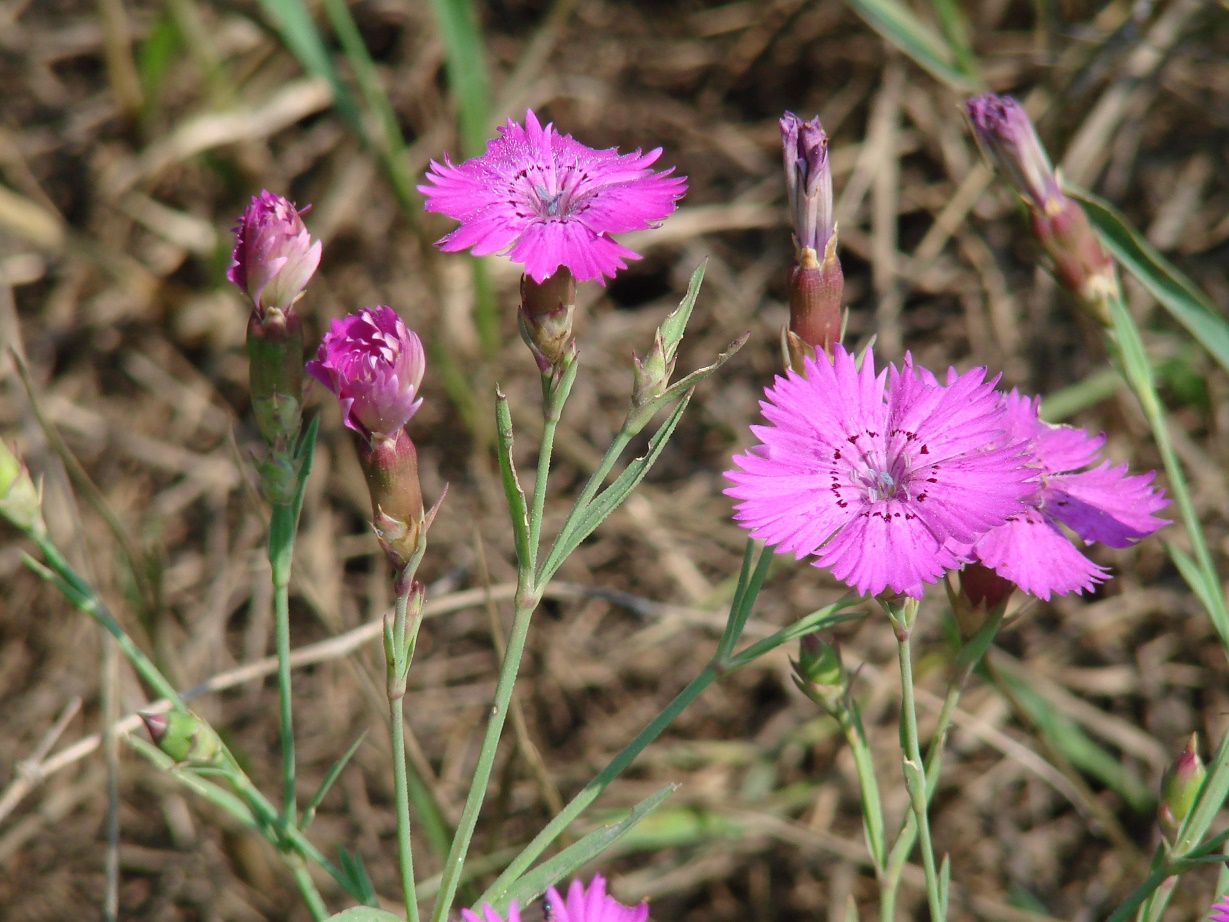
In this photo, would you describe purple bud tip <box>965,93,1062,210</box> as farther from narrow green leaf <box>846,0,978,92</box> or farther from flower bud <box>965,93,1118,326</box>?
narrow green leaf <box>846,0,978,92</box>

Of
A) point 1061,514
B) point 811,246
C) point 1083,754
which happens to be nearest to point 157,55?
point 811,246

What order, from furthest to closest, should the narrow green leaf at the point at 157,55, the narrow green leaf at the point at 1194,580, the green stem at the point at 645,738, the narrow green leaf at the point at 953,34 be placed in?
1. the narrow green leaf at the point at 157,55
2. the narrow green leaf at the point at 953,34
3. the narrow green leaf at the point at 1194,580
4. the green stem at the point at 645,738

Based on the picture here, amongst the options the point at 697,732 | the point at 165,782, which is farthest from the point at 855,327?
the point at 165,782

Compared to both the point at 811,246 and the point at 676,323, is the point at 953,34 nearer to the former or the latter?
the point at 811,246

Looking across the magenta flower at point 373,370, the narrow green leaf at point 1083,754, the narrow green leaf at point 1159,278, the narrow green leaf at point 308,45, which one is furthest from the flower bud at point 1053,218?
the narrow green leaf at point 308,45

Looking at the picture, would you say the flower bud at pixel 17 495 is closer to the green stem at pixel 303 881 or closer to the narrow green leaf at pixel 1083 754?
the green stem at pixel 303 881
